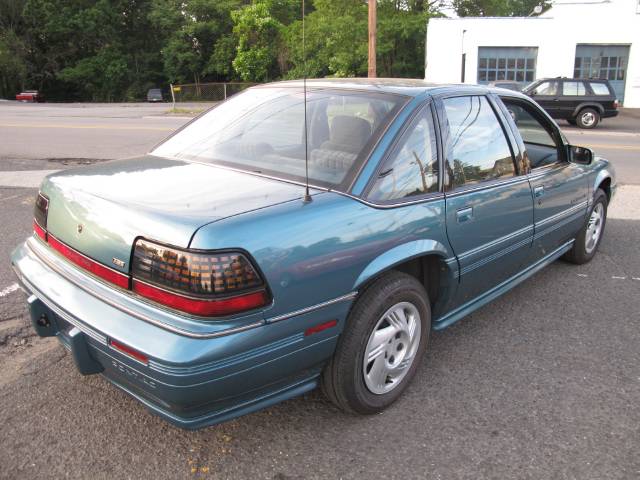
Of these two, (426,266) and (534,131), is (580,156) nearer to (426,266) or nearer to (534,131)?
(534,131)

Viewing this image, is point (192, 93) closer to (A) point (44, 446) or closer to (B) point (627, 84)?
(B) point (627, 84)

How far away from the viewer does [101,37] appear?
156ft

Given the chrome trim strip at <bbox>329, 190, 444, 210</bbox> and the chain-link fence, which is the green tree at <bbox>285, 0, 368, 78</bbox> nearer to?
the chain-link fence

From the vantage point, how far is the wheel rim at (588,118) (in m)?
18.4

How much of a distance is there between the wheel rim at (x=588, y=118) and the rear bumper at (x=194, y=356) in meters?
18.7

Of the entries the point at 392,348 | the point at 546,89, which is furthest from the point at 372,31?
the point at 392,348

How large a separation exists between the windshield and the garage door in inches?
1047

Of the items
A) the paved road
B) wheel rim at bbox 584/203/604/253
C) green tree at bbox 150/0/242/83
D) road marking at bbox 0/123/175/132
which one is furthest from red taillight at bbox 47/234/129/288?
green tree at bbox 150/0/242/83

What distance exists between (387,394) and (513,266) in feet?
4.61

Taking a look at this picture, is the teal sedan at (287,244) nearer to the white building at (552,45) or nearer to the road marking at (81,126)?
the road marking at (81,126)

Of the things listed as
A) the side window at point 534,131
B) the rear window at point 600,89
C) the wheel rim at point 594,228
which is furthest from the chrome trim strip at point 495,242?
the rear window at point 600,89

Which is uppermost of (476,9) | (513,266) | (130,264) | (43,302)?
(476,9)

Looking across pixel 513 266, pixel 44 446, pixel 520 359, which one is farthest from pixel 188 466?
pixel 513 266

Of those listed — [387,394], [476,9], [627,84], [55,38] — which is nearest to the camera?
[387,394]
